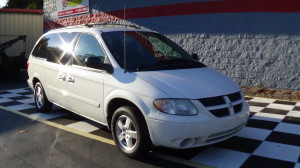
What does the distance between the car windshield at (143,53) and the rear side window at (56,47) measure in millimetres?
877

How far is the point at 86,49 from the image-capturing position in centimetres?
471

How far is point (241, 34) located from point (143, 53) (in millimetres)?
4460

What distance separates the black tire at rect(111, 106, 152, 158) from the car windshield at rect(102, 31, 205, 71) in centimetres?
60

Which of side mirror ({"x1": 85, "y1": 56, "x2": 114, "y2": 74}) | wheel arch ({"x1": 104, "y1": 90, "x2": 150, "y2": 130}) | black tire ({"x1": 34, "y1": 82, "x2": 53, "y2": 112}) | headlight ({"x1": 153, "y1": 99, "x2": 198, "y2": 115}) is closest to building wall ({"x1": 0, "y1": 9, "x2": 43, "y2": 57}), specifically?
black tire ({"x1": 34, "y1": 82, "x2": 53, "y2": 112})

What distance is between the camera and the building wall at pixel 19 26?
1436 centimetres

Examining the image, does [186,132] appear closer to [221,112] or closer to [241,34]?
[221,112]

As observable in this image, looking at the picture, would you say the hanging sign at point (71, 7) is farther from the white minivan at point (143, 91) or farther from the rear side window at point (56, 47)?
the white minivan at point (143, 91)

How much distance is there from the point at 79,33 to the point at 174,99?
2227 millimetres

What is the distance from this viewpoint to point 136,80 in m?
3.80

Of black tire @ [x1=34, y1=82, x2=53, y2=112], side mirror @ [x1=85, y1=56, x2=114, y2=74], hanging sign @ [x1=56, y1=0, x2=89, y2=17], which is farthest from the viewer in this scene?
hanging sign @ [x1=56, y1=0, x2=89, y2=17]

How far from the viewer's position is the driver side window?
445 cm

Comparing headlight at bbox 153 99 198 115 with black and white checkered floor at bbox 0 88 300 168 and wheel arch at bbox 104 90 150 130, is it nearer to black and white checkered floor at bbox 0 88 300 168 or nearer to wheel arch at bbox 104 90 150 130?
wheel arch at bbox 104 90 150 130

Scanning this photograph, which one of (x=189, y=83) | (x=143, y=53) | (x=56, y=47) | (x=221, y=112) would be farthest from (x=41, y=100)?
(x=221, y=112)

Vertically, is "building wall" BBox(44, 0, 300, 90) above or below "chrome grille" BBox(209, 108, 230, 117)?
above
